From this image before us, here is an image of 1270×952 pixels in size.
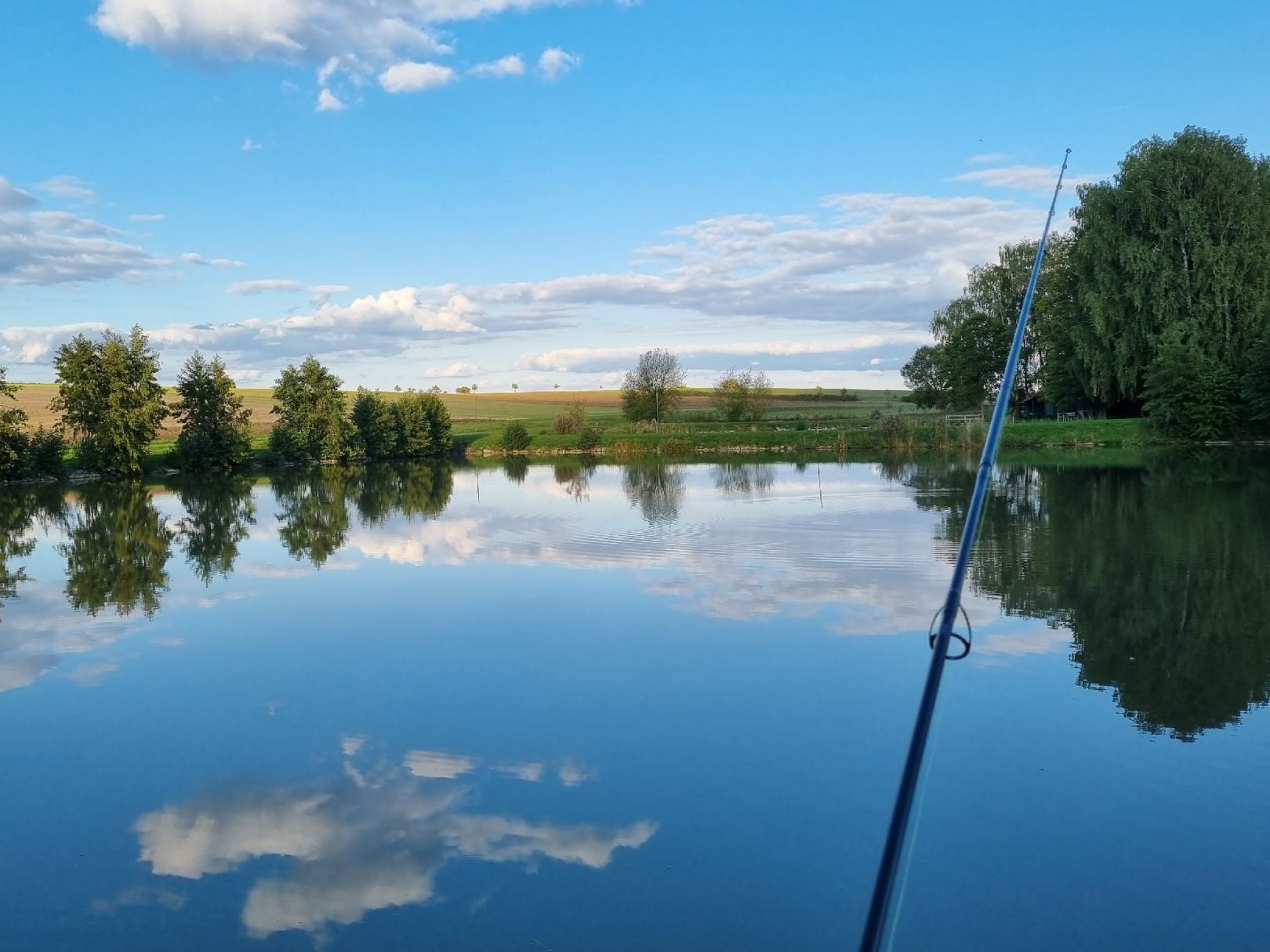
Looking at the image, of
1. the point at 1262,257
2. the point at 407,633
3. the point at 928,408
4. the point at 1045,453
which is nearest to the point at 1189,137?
the point at 1262,257

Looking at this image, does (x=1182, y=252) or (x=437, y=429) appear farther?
(x=437, y=429)

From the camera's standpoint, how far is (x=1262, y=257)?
3775 cm

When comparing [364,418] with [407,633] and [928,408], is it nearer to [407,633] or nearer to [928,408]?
[928,408]

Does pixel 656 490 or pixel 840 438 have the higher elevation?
pixel 840 438

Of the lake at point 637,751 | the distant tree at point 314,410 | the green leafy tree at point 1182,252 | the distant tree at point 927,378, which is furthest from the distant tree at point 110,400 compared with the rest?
the distant tree at point 927,378

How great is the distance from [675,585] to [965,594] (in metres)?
3.29

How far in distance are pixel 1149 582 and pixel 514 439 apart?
51.2 metres

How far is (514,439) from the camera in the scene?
60656 mm

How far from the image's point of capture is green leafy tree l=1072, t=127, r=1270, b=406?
38.0 m

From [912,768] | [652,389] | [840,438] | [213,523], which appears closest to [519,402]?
[652,389]

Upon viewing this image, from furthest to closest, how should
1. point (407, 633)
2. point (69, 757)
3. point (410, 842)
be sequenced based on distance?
point (407, 633), point (69, 757), point (410, 842)

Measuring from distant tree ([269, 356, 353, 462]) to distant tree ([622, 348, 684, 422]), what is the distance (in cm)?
2114

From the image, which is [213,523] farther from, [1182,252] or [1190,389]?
[1182,252]

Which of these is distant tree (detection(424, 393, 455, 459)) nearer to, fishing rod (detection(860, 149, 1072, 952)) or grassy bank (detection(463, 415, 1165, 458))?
grassy bank (detection(463, 415, 1165, 458))
